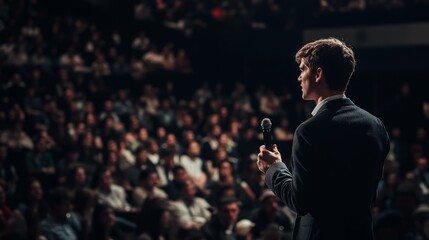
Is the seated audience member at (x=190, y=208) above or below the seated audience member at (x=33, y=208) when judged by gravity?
below

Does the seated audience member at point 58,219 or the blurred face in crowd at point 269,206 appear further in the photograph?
the blurred face in crowd at point 269,206

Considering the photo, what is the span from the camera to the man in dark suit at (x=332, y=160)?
2.54 m

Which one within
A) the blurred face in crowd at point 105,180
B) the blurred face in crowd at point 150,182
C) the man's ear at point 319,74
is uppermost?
the man's ear at point 319,74

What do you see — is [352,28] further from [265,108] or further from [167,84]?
[167,84]

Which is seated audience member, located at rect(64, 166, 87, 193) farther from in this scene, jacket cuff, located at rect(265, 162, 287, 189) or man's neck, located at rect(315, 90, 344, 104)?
man's neck, located at rect(315, 90, 344, 104)

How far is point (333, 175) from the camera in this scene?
8.37 ft

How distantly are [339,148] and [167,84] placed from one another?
41.4ft

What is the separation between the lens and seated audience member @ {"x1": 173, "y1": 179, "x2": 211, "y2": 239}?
8.35 metres

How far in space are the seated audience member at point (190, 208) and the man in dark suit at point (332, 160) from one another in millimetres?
5672

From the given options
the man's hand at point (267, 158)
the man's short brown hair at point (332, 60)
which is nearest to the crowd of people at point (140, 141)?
the man's hand at point (267, 158)

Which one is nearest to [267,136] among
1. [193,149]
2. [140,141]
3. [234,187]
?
[234,187]

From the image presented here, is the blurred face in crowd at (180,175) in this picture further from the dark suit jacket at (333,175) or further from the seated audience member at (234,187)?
the dark suit jacket at (333,175)

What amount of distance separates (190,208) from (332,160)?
630 cm

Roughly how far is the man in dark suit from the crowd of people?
3007 millimetres
